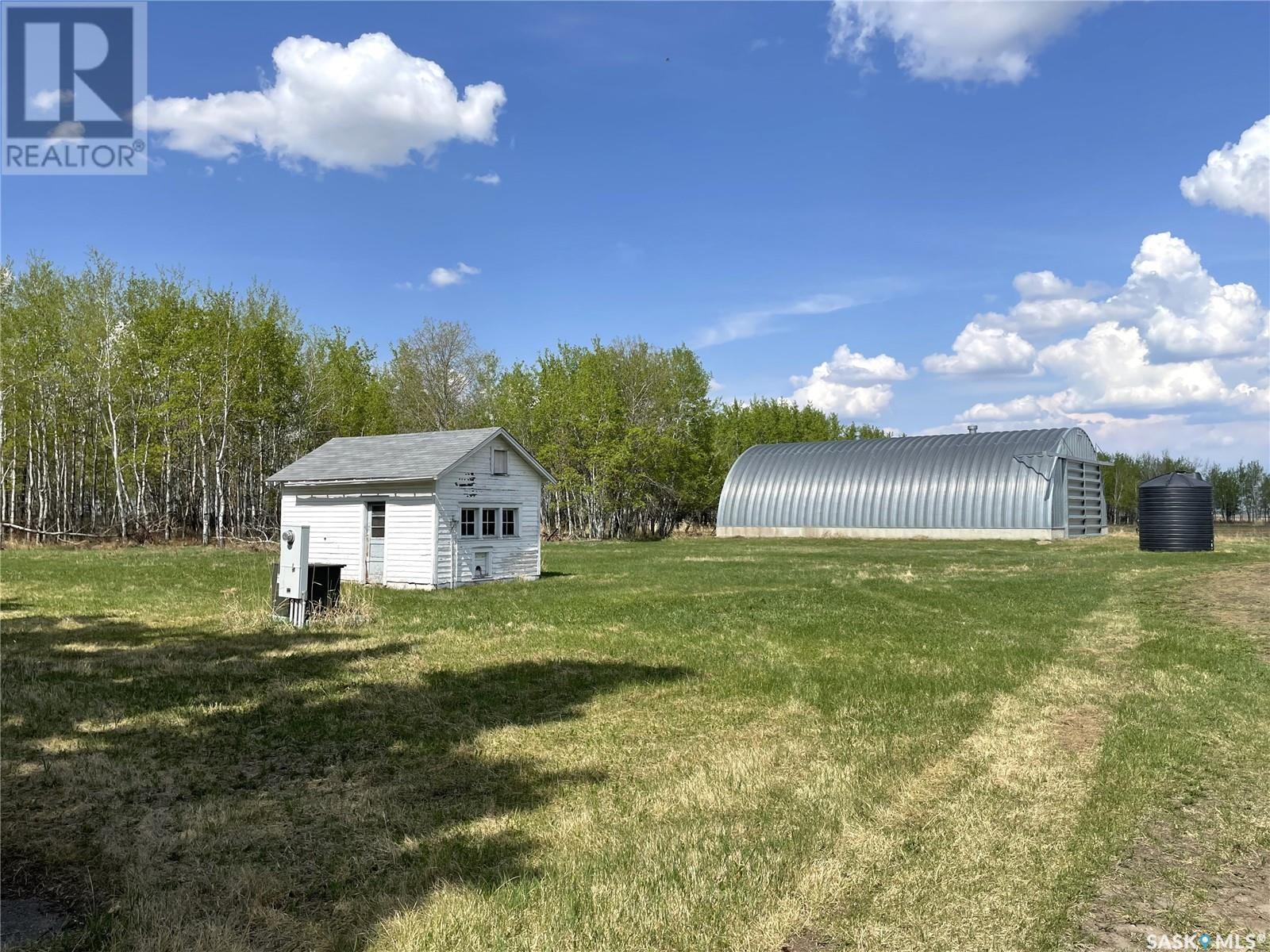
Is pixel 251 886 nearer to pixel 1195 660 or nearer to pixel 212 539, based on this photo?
pixel 1195 660

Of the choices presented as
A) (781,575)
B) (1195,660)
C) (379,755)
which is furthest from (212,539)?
(1195,660)

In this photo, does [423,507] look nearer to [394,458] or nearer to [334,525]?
[394,458]

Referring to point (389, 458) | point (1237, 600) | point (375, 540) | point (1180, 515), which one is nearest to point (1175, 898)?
point (1237, 600)

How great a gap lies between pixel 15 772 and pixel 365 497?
18.8m

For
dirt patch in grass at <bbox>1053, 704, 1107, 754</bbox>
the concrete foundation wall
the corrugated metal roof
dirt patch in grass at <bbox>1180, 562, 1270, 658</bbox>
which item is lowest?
dirt patch in grass at <bbox>1053, 704, 1107, 754</bbox>

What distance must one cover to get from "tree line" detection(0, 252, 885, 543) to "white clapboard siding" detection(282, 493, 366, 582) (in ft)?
58.7

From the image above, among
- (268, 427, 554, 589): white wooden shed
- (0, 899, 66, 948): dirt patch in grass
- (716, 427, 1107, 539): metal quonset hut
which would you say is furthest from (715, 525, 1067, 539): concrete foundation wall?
(0, 899, 66, 948): dirt patch in grass

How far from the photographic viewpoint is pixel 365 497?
84.6 feet

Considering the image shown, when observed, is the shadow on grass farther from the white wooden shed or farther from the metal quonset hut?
the metal quonset hut

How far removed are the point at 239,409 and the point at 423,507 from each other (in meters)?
25.4

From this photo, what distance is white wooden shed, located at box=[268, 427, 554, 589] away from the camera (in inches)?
963

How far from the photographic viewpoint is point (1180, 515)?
122ft

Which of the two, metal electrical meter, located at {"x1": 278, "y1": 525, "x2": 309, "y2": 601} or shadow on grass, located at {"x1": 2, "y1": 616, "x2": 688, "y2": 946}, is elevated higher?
metal electrical meter, located at {"x1": 278, "y1": 525, "x2": 309, "y2": 601}

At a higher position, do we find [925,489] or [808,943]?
[925,489]
